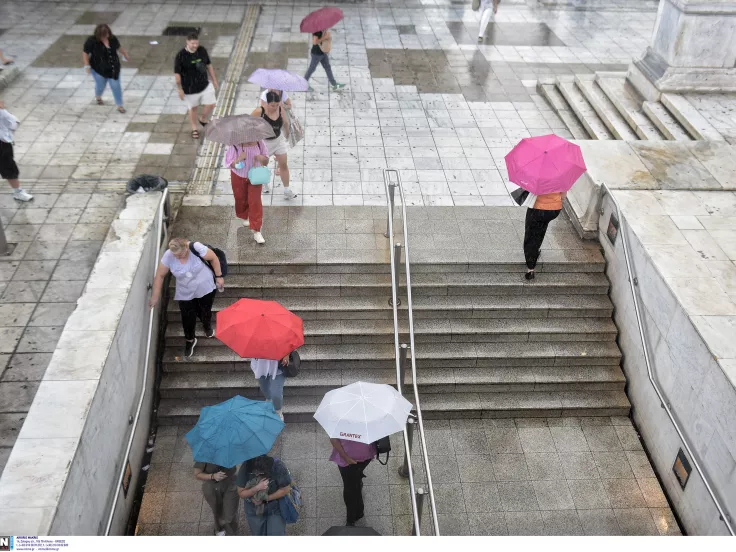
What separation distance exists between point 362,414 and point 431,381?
234 centimetres

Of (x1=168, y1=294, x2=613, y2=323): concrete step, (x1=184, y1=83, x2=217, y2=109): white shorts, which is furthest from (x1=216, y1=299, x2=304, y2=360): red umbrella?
(x1=184, y1=83, x2=217, y2=109): white shorts

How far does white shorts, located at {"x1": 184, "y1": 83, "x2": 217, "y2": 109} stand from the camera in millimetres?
10594

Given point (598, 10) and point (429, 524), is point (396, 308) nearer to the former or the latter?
point (429, 524)

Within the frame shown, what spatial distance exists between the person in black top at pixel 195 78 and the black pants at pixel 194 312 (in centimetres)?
439

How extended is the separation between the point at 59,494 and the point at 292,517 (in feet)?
6.12

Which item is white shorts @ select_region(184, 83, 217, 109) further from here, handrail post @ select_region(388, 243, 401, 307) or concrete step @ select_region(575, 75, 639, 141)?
concrete step @ select_region(575, 75, 639, 141)

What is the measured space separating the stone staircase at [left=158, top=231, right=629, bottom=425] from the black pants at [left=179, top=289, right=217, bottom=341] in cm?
34

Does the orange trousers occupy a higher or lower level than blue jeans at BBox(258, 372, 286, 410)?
higher

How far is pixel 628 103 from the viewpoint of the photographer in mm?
11781

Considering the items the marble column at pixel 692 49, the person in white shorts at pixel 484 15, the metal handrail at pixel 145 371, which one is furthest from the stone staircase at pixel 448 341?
the person in white shorts at pixel 484 15

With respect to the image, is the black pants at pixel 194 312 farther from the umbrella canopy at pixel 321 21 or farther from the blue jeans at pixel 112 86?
the umbrella canopy at pixel 321 21

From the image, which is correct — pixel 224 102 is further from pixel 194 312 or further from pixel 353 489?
pixel 353 489

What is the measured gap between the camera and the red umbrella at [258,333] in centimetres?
592

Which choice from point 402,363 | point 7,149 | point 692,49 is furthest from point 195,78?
point 692,49
